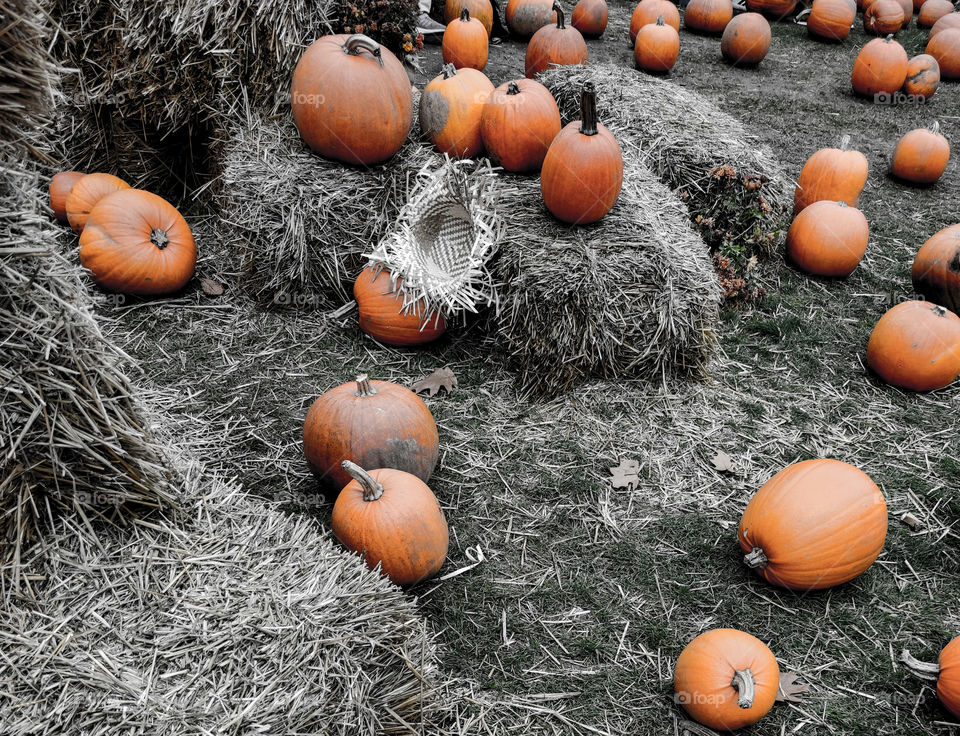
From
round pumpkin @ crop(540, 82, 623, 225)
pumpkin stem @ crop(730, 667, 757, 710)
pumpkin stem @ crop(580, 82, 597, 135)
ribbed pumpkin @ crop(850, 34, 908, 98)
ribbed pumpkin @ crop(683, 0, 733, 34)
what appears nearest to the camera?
pumpkin stem @ crop(730, 667, 757, 710)

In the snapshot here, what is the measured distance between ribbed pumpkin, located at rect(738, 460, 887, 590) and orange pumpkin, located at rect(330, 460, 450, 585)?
4.37 feet

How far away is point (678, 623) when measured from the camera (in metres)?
2.81

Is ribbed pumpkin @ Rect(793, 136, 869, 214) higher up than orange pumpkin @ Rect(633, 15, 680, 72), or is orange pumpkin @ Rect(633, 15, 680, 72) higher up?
orange pumpkin @ Rect(633, 15, 680, 72)

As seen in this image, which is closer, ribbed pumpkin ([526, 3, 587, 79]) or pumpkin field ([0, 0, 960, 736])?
pumpkin field ([0, 0, 960, 736])

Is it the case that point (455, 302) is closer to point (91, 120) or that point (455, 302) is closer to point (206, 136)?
point (206, 136)

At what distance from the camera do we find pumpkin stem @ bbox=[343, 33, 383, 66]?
4133 millimetres

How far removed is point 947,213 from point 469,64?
4392 millimetres

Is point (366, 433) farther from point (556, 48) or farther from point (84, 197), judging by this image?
point (556, 48)

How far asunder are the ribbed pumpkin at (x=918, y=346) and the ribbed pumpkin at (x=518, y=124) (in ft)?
7.59

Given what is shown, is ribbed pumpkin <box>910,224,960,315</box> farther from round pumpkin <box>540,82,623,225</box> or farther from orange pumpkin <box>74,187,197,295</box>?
orange pumpkin <box>74,187,197,295</box>

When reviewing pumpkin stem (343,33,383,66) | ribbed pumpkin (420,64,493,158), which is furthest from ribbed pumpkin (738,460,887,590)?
pumpkin stem (343,33,383,66)

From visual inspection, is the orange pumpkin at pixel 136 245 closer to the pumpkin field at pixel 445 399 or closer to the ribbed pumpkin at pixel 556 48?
the pumpkin field at pixel 445 399

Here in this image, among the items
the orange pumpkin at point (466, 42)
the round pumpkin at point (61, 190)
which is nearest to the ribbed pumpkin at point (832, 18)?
the orange pumpkin at point (466, 42)

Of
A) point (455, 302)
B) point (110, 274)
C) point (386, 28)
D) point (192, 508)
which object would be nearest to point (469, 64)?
point (386, 28)
